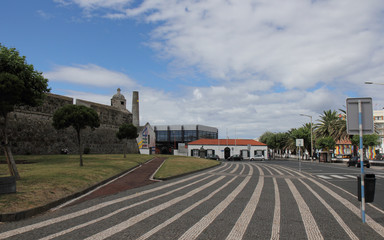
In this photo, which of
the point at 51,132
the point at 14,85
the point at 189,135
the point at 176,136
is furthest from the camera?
the point at 176,136

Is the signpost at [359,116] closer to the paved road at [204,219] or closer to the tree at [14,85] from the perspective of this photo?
the paved road at [204,219]

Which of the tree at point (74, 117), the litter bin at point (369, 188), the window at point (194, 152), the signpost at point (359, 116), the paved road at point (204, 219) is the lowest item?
the window at point (194, 152)

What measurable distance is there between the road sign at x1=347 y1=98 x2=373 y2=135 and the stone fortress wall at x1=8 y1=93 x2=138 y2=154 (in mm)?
27979

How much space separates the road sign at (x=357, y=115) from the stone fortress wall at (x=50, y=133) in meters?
28.0

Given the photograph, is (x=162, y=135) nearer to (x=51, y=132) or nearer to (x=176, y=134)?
(x=176, y=134)

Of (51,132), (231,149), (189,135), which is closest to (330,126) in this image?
(231,149)

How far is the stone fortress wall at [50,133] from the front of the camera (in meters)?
26.6

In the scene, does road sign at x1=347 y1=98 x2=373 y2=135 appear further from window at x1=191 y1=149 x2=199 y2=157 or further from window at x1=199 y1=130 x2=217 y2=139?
window at x1=199 y1=130 x2=217 y2=139

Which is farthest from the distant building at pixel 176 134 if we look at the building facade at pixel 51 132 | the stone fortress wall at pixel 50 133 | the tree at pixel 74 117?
the tree at pixel 74 117

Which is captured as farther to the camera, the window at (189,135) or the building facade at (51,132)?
the window at (189,135)

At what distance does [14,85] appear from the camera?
1091cm

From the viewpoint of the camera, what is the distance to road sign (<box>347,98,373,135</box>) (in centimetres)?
757

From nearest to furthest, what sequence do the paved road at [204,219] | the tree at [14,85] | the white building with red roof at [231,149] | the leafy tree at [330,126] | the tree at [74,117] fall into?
the paved road at [204,219] < the tree at [14,85] < the tree at [74,117] < the leafy tree at [330,126] < the white building with red roof at [231,149]

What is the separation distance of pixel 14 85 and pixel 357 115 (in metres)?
12.3
